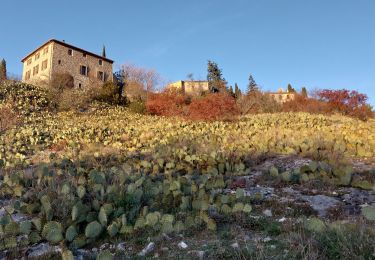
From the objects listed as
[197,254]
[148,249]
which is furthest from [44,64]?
[197,254]

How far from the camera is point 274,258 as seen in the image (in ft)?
11.1

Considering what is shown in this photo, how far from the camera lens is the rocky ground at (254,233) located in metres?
3.73

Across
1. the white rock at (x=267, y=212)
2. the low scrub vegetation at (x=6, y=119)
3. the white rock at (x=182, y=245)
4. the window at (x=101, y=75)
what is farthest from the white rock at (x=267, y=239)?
the window at (x=101, y=75)

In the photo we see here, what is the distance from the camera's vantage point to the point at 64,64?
38.9 metres

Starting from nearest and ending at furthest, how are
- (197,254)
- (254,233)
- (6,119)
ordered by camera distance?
1. (197,254)
2. (254,233)
3. (6,119)

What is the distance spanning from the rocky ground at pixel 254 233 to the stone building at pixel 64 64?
107ft

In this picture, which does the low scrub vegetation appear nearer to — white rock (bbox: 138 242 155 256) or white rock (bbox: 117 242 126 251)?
white rock (bbox: 117 242 126 251)

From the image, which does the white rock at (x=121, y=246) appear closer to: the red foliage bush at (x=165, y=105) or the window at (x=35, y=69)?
the red foliage bush at (x=165, y=105)

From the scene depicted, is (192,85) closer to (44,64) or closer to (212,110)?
(44,64)

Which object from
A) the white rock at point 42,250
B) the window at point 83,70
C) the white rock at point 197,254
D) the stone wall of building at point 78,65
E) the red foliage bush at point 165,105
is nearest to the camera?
the white rock at point 197,254

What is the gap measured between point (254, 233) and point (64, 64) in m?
38.6

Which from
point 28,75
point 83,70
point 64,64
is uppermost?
Result: point 64,64

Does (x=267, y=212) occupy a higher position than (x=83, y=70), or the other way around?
(x=83, y=70)

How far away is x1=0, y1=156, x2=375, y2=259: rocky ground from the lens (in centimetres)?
373
